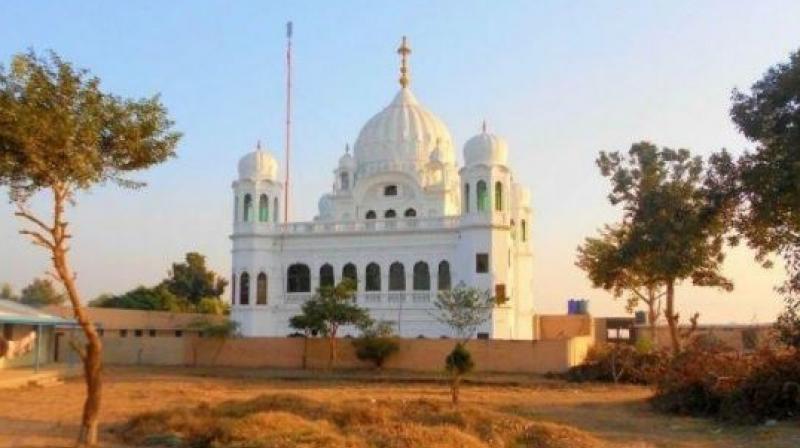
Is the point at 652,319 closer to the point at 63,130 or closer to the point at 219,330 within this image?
the point at 219,330

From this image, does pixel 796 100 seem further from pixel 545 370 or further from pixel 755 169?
pixel 545 370

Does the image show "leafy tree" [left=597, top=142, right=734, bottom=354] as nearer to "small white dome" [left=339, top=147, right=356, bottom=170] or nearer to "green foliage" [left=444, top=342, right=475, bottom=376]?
"green foliage" [left=444, top=342, right=475, bottom=376]

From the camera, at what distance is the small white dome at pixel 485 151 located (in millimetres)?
49250

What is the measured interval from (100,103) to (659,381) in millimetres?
15950

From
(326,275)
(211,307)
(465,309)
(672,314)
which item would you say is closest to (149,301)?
(211,307)

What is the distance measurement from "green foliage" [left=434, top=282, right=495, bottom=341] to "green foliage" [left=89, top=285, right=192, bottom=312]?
92.6ft

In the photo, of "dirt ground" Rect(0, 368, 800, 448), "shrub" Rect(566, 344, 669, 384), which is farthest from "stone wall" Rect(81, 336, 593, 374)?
"shrub" Rect(566, 344, 669, 384)

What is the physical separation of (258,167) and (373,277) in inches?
389

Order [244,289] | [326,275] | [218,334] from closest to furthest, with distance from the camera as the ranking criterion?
[218,334]
[326,275]
[244,289]

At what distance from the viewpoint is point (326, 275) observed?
5103cm

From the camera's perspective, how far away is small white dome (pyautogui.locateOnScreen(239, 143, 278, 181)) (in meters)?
53.6

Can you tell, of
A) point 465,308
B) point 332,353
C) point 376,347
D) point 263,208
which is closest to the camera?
point 376,347

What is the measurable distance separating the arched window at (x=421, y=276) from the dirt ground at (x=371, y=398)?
1172 cm

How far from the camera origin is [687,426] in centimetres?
1944
